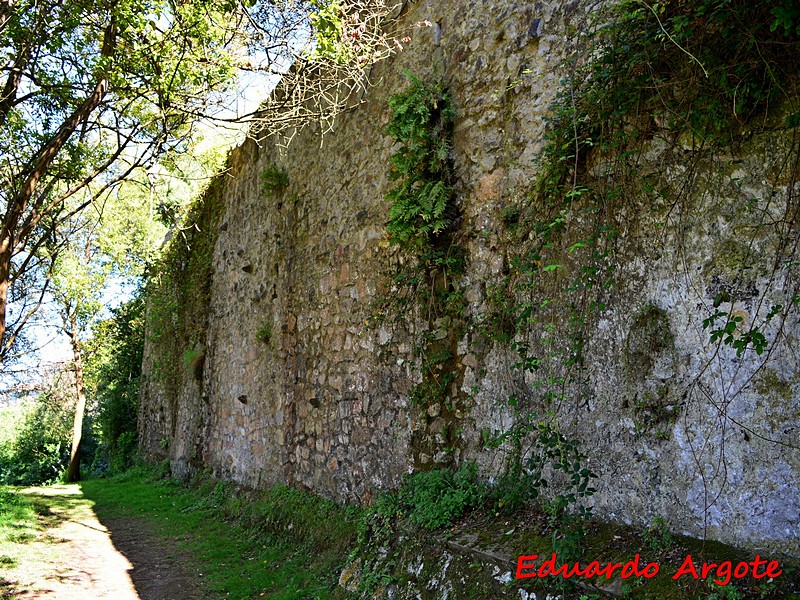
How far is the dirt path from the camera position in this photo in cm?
562

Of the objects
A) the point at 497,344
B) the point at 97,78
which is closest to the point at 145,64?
the point at 97,78

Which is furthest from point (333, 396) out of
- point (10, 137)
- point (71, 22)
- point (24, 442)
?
point (24, 442)

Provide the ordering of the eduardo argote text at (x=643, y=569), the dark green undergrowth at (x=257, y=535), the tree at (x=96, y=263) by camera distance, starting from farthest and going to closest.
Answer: the tree at (x=96, y=263)
the dark green undergrowth at (x=257, y=535)
the eduardo argote text at (x=643, y=569)

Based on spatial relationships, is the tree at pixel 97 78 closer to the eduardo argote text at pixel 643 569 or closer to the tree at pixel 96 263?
the eduardo argote text at pixel 643 569

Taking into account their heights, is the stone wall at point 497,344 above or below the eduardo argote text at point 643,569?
above

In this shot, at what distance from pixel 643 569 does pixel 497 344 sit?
1.72 m

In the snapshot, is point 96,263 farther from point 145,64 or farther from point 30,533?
point 145,64

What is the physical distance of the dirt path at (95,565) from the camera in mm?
5617

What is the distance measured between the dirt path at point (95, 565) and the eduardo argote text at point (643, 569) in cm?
370

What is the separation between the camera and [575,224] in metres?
3.53

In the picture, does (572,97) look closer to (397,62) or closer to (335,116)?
(397,62)

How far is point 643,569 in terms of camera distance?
267cm

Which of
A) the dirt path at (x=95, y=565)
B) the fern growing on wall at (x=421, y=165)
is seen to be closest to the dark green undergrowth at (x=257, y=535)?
the dirt path at (x=95, y=565)

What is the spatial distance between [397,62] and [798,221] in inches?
156
